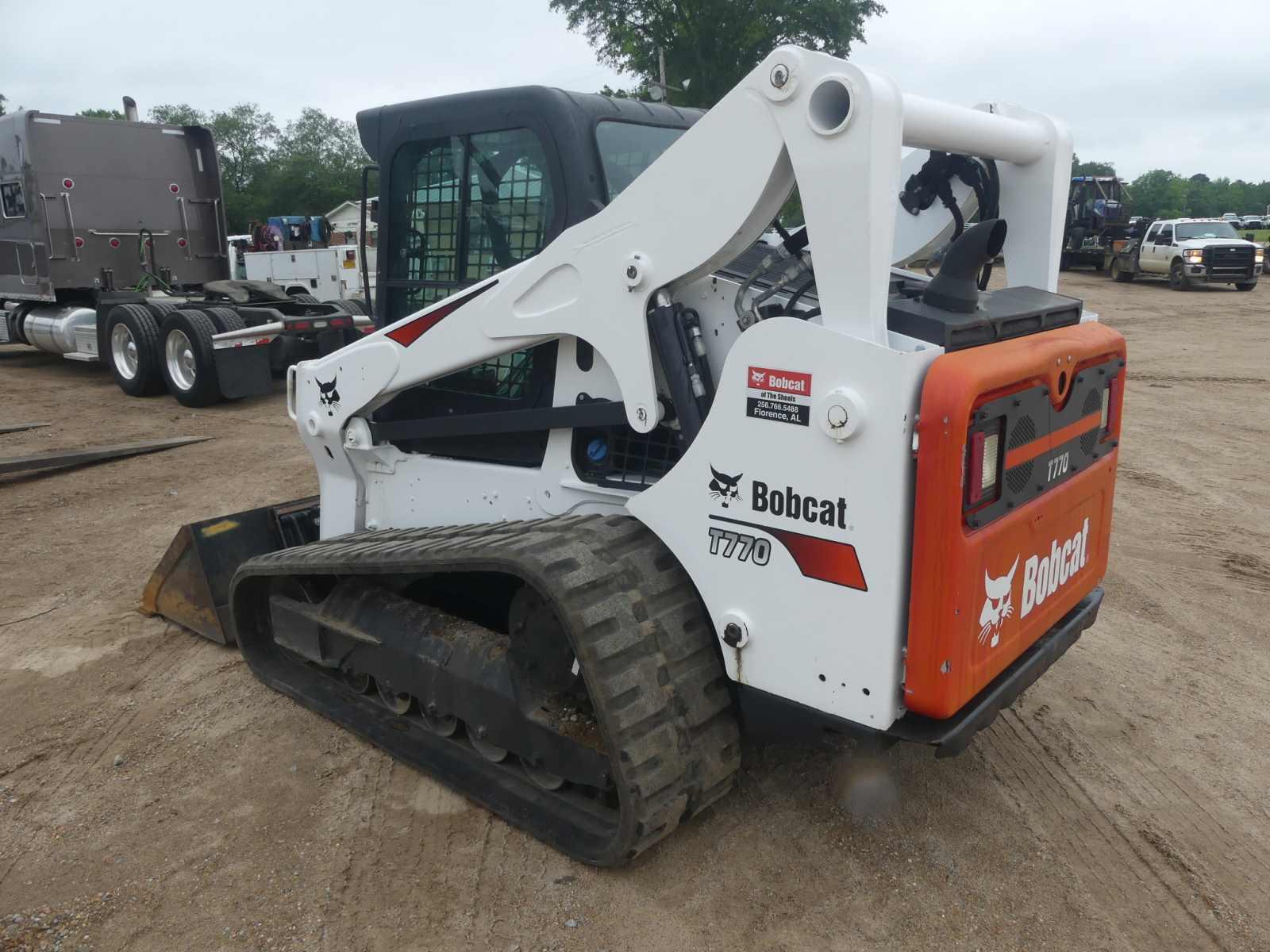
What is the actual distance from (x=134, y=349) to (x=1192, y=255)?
22.7 metres

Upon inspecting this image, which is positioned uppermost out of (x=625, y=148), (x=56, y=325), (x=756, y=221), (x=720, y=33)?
(x=720, y=33)

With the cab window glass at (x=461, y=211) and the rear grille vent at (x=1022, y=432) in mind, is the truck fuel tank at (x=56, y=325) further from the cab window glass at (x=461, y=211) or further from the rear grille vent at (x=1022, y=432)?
the rear grille vent at (x=1022, y=432)

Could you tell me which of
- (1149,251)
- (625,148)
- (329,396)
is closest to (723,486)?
(625,148)

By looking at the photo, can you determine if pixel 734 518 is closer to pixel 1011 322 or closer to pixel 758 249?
pixel 1011 322

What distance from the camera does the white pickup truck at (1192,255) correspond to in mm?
23172

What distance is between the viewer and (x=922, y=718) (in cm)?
259

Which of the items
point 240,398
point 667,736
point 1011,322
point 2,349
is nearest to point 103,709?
point 667,736

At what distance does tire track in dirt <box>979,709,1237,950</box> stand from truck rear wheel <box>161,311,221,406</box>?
9343 mm

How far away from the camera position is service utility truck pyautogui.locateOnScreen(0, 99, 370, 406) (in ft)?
35.6

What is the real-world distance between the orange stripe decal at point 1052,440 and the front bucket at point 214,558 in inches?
133

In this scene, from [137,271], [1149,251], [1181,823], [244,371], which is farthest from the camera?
[1149,251]

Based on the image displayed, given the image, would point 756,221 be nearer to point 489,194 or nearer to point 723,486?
point 723,486

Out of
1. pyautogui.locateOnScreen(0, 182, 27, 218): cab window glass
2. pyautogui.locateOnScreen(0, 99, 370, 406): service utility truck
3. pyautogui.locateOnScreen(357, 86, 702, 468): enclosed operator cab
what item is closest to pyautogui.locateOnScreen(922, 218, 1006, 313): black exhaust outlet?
pyautogui.locateOnScreen(357, 86, 702, 468): enclosed operator cab

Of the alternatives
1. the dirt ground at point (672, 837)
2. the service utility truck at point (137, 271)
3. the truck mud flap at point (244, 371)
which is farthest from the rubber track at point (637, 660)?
the service utility truck at point (137, 271)
